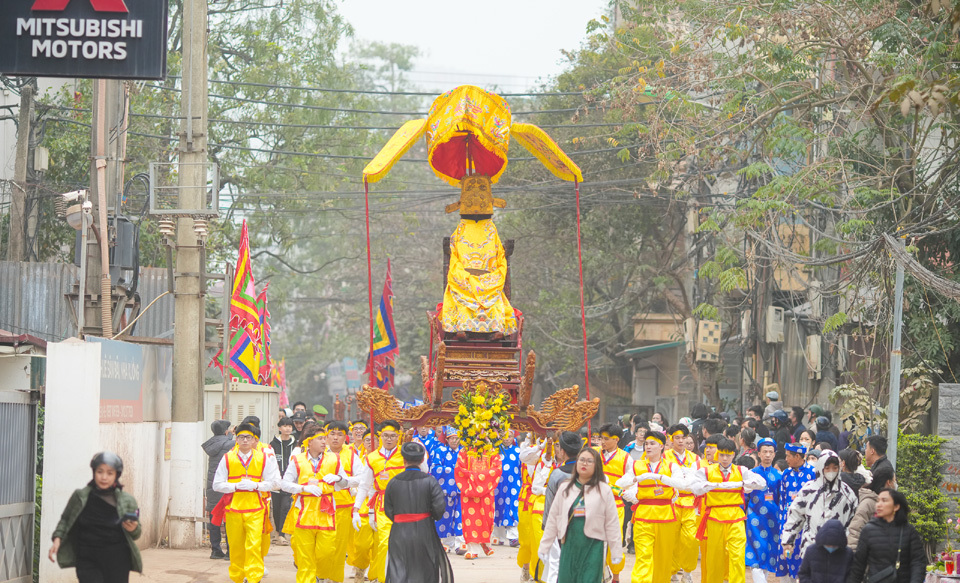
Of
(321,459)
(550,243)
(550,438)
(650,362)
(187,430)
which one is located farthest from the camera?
(650,362)

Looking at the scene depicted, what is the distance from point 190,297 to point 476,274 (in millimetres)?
4026

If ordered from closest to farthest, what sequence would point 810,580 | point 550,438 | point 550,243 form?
point 810,580 → point 550,438 → point 550,243

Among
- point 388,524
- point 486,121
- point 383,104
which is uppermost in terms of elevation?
point 383,104

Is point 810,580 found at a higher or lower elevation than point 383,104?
lower

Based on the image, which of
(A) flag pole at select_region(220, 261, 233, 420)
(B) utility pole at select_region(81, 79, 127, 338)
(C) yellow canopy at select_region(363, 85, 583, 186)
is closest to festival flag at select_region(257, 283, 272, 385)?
(A) flag pole at select_region(220, 261, 233, 420)

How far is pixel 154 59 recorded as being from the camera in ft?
31.3

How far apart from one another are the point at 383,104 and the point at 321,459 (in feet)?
166

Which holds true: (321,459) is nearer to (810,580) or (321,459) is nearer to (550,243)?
(810,580)

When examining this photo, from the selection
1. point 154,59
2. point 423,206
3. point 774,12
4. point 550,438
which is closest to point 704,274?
point 774,12

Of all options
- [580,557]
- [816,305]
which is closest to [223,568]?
[580,557]

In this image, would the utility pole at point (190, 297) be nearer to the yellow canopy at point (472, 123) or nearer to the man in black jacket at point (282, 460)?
the man in black jacket at point (282, 460)

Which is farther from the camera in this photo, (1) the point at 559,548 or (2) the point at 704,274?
(2) the point at 704,274

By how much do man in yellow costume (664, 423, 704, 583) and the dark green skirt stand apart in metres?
3.21

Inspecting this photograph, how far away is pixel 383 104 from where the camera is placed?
62.2 metres
